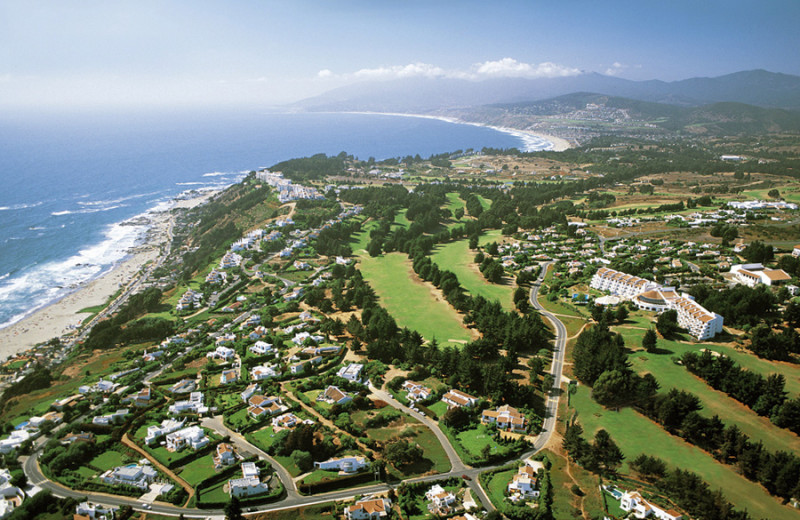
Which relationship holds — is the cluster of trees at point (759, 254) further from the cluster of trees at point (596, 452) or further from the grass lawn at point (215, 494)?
the grass lawn at point (215, 494)

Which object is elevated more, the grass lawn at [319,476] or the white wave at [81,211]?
the white wave at [81,211]

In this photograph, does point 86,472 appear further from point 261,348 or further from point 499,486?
point 499,486

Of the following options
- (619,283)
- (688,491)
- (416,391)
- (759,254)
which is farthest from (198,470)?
(759,254)

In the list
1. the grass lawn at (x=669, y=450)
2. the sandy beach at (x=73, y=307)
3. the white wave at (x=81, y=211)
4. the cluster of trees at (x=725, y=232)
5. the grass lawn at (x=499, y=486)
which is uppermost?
the cluster of trees at (x=725, y=232)

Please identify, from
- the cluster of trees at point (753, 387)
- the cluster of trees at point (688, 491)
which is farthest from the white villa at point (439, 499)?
the cluster of trees at point (753, 387)

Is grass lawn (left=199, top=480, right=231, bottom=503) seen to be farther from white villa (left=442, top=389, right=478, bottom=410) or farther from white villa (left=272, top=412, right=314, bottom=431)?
white villa (left=442, top=389, right=478, bottom=410)

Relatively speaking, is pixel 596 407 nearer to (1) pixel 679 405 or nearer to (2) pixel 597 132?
(1) pixel 679 405

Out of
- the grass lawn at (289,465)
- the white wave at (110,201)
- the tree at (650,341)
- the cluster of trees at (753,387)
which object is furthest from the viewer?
the white wave at (110,201)
